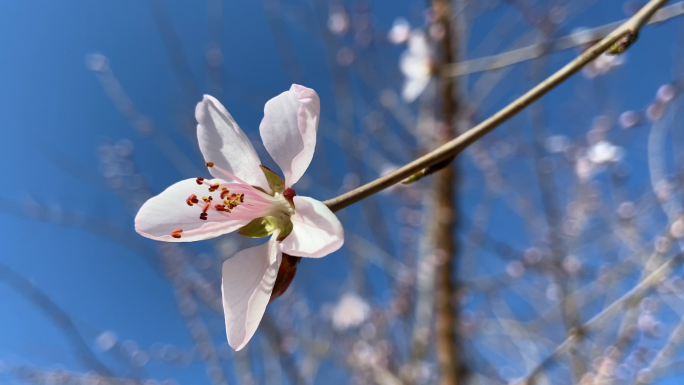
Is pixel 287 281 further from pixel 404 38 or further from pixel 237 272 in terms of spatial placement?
pixel 404 38

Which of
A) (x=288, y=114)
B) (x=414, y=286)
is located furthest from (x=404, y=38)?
(x=288, y=114)

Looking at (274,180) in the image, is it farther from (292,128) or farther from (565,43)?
(565,43)

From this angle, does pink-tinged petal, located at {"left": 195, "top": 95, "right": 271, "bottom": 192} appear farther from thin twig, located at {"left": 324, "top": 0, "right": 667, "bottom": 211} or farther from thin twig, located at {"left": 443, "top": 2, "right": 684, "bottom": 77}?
thin twig, located at {"left": 443, "top": 2, "right": 684, "bottom": 77}

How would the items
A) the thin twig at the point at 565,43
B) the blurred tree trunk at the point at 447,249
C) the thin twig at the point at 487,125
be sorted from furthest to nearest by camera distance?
the blurred tree trunk at the point at 447,249 → the thin twig at the point at 565,43 → the thin twig at the point at 487,125

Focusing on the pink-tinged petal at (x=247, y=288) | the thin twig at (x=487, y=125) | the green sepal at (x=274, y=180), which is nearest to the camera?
the thin twig at (x=487, y=125)

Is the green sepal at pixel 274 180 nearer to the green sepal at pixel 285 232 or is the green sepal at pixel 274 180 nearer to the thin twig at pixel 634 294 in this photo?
the green sepal at pixel 285 232

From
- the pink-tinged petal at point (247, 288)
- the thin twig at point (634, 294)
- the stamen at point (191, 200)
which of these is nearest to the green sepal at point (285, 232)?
the pink-tinged petal at point (247, 288)

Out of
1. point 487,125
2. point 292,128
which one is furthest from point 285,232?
point 487,125
